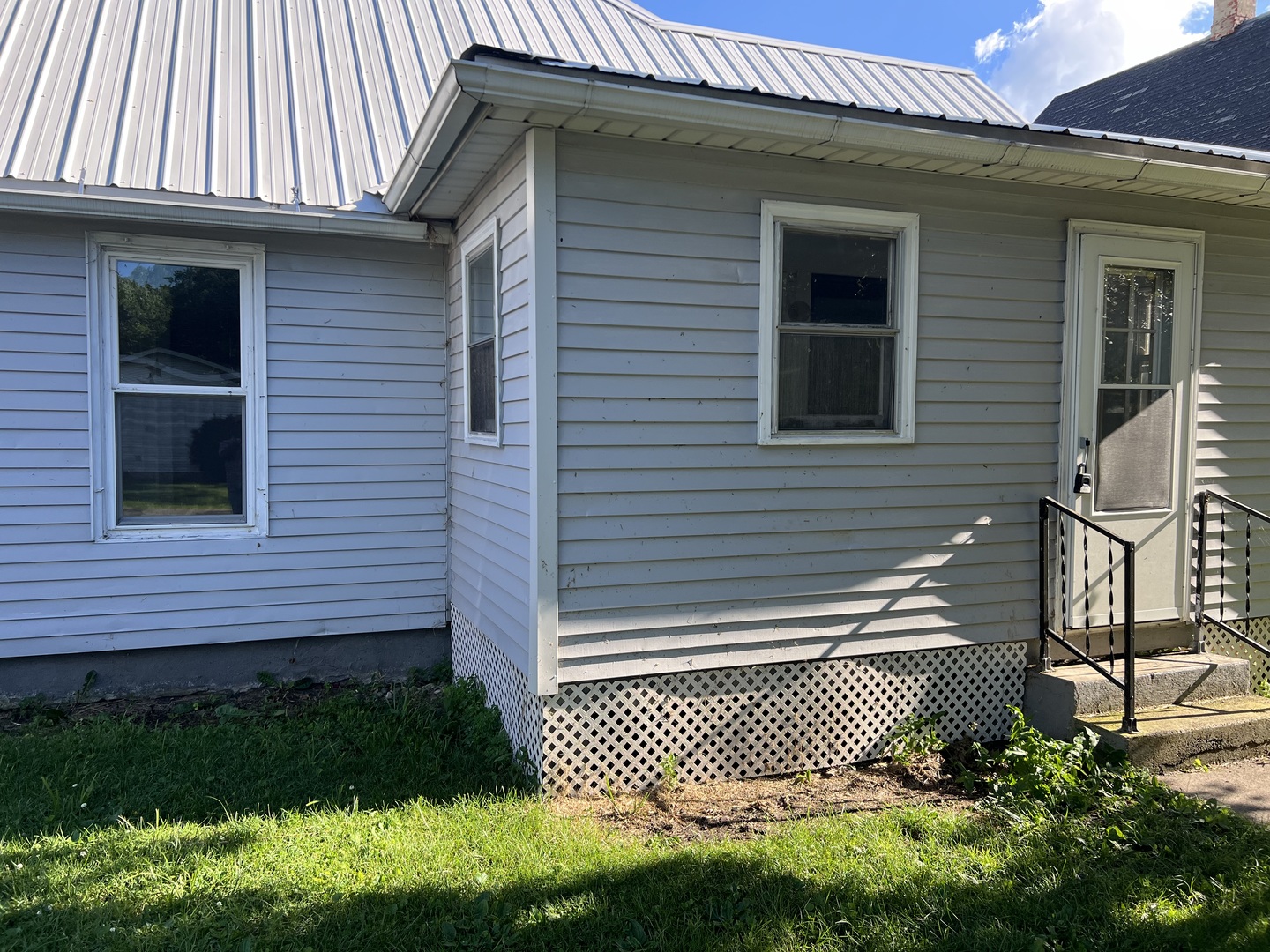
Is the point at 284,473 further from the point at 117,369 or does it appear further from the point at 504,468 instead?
the point at 504,468

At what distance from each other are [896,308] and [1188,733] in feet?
8.79

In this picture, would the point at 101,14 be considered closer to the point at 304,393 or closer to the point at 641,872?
the point at 304,393

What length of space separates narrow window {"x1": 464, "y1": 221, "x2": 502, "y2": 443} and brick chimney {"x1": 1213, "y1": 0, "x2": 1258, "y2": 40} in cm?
1263

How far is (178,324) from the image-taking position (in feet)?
19.1

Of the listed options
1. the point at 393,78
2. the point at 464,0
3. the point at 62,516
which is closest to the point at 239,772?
the point at 62,516

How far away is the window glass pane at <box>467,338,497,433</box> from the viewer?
17.5 feet

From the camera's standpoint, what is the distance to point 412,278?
6316 mm

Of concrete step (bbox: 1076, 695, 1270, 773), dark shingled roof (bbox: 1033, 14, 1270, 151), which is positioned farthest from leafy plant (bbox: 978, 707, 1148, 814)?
dark shingled roof (bbox: 1033, 14, 1270, 151)

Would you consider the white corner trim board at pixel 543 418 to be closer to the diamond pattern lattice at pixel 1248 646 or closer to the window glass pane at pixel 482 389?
the window glass pane at pixel 482 389

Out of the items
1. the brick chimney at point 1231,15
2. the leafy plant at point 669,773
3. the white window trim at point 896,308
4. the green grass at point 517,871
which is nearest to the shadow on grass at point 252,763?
the green grass at point 517,871

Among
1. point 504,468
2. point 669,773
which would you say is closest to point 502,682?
point 669,773

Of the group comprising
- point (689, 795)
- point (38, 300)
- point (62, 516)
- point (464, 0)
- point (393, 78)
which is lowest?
point (689, 795)

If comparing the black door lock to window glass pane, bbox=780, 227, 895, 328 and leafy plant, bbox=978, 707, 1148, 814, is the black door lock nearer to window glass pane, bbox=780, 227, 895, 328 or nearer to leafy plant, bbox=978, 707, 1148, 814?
leafy plant, bbox=978, 707, 1148, 814

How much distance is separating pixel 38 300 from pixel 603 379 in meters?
3.65
